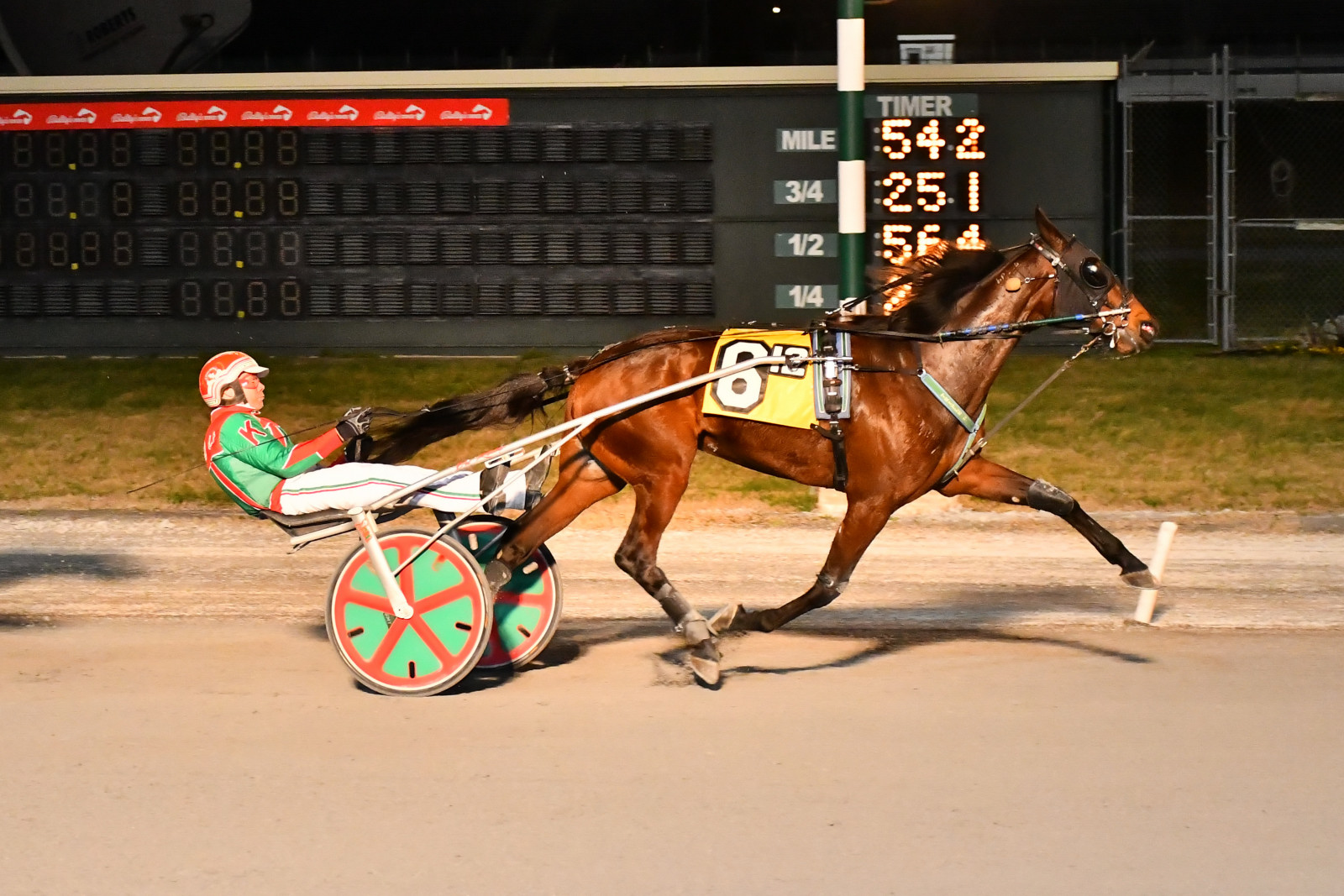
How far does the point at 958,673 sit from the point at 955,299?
4.75 ft

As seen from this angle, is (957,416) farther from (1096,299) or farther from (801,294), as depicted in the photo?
(801,294)

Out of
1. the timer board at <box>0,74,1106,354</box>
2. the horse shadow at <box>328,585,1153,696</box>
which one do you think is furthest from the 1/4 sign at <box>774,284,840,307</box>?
the horse shadow at <box>328,585,1153,696</box>

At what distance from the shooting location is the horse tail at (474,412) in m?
6.77

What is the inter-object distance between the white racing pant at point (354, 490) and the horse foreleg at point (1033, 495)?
1.94 metres

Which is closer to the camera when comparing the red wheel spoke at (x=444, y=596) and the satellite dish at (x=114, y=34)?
the red wheel spoke at (x=444, y=596)

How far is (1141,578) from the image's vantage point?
678cm

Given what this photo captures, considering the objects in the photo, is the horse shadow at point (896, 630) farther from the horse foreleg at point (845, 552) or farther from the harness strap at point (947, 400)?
the harness strap at point (947, 400)

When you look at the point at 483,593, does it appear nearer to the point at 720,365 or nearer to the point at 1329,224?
the point at 720,365

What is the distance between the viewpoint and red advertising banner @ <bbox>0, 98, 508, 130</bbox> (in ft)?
51.0

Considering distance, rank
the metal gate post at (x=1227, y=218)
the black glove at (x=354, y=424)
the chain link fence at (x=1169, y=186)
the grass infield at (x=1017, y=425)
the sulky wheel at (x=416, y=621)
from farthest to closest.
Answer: the chain link fence at (x=1169, y=186)
the metal gate post at (x=1227, y=218)
the grass infield at (x=1017, y=425)
the black glove at (x=354, y=424)
the sulky wheel at (x=416, y=621)

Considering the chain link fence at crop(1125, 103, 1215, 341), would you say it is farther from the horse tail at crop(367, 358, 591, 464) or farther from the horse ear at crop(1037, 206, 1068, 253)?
the horse tail at crop(367, 358, 591, 464)

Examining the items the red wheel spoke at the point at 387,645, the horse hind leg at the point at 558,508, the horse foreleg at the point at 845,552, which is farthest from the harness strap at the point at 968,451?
the red wheel spoke at the point at 387,645

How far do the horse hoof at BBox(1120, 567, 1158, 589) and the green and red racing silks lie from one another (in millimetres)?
3113

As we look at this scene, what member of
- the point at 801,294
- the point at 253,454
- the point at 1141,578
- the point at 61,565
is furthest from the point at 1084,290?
the point at 801,294
